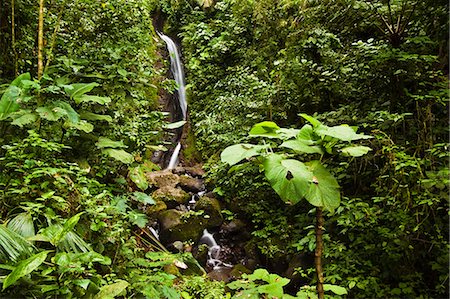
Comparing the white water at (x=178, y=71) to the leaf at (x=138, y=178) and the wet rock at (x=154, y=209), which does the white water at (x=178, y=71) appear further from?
the leaf at (x=138, y=178)

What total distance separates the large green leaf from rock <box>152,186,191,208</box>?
173 inches

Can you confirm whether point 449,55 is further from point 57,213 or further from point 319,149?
point 57,213

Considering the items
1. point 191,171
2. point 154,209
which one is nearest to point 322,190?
point 154,209

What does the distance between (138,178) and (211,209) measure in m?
2.56

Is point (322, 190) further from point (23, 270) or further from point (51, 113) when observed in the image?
point (51, 113)

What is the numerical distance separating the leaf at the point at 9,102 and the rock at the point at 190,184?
157 inches

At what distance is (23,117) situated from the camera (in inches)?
91.7

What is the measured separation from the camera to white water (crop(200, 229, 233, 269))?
480cm

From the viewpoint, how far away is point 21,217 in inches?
75.3

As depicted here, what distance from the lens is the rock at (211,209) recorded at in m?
5.28

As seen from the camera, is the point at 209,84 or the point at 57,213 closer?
the point at 57,213

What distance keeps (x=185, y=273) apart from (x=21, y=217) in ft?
7.75

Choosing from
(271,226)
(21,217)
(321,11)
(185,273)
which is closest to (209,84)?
(321,11)

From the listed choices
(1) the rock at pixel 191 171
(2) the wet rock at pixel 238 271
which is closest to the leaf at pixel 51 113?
(2) the wet rock at pixel 238 271
